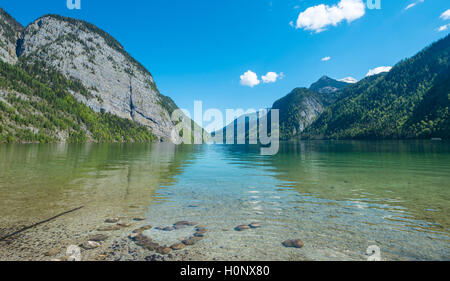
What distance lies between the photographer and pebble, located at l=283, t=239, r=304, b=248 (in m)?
7.79

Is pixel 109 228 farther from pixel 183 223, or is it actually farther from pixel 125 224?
pixel 183 223

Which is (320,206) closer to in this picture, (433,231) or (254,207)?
(254,207)

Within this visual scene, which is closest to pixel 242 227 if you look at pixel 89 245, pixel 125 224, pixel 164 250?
pixel 164 250

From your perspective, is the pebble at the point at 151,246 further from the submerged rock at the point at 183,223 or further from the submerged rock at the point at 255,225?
the submerged rock at the point at 255,225

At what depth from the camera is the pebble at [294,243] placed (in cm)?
779

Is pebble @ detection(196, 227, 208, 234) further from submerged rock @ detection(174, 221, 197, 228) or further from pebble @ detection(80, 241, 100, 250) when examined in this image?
pebble @ detection(80, 241, 100, 250)

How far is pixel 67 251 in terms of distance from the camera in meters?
7.31

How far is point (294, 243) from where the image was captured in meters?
7.95

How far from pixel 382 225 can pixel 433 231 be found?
167cm

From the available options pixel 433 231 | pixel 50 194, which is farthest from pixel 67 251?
pixel 433 231

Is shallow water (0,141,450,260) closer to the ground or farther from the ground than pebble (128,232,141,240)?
closer to the ground

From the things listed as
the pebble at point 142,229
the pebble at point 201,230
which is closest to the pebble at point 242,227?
the pebble at point 201,230

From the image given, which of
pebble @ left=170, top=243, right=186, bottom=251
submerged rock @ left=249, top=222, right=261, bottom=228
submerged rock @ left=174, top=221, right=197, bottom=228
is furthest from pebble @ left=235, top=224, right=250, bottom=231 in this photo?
pebble @ left=170, top=243, right=186, bottom=251
